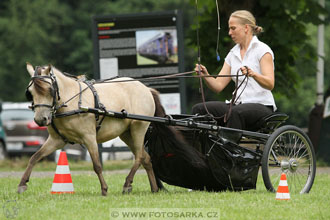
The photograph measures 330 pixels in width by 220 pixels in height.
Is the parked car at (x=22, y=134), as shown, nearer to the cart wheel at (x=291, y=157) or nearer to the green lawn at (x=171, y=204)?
the green lawn at (x=171, y=204)

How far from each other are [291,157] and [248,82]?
1.01m

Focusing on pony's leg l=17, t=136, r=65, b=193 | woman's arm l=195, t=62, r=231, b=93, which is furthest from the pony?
woman's arm l=195, t=62, r=231, b=93

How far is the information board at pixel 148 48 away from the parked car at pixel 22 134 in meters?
8.42

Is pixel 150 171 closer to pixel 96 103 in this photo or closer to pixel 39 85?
pixel 96 103

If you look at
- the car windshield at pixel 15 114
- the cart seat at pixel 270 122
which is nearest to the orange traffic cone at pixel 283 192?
the cart seat at pixel 270 122

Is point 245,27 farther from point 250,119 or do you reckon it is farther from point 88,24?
point 88,24

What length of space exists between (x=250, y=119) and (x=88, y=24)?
146 feet

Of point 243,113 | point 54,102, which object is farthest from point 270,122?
point 54,102

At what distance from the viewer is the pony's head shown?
295 inches

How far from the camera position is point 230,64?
8.82m

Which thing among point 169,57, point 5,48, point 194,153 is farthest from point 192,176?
point 5,48

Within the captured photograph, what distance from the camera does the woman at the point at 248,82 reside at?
8.18 metres

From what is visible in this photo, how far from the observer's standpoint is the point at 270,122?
8234mm

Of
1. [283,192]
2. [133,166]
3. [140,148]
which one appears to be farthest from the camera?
[140,148]
